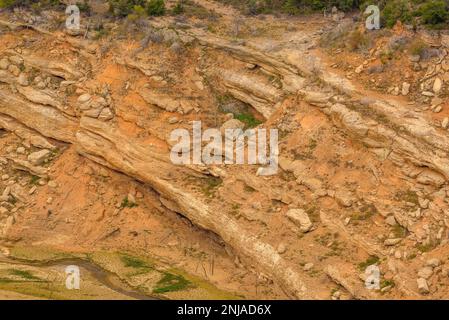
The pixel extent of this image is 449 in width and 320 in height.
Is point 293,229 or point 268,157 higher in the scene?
point 268,157

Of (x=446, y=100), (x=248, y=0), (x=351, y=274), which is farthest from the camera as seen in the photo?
(x=248, y=0)

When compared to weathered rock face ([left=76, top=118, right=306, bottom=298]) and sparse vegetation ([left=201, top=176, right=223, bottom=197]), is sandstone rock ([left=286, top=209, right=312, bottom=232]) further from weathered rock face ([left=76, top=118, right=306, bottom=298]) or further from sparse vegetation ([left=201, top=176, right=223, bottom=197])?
sparse vegetation ([left=201, top=176, right=223, bottom=197])

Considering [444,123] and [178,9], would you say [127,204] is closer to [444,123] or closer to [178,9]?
[178,9]

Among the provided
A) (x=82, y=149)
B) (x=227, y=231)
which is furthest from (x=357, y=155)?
(x=82, y=149)

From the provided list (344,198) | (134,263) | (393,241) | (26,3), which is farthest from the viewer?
(26,3)

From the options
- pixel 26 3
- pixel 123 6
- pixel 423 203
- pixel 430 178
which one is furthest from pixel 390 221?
pixel 26 3

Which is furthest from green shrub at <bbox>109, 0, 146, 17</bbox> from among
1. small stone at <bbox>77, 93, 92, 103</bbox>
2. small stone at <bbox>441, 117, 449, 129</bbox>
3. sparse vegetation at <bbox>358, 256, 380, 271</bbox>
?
sparse vegetation at <bbox>358, 256, 380, 271</bbox>

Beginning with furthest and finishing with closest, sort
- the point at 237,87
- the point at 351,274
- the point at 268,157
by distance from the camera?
the point at 237,87, the point at 268,157, the point at 351,274
